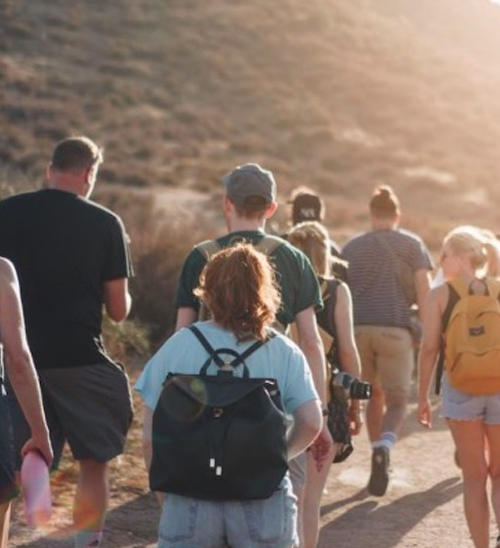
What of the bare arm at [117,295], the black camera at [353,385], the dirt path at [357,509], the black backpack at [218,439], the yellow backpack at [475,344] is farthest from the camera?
the dirt path at [357,509]

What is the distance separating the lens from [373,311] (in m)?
9.79

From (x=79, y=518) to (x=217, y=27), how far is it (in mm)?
55198

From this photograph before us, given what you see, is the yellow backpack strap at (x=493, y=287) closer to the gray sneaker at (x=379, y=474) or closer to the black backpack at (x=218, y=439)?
the gray sneaker at (x=379, y=474)

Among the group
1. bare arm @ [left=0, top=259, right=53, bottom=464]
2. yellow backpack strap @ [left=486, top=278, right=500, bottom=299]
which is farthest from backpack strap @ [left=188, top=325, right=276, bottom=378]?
yellow backpack strap @ [left=486, top=278, right=500, bottom=299]

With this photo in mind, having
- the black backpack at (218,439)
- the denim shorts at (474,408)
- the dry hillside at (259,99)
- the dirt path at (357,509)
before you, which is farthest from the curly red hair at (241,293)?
the dry hillside at (259,99)

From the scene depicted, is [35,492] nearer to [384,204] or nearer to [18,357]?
[18,357]

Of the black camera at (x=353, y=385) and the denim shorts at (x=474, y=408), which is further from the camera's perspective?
the denim shorts at (x=474, y=408)

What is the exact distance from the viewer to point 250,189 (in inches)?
229

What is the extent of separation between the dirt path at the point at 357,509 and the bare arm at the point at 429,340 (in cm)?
100

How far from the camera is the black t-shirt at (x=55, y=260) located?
6.28 m

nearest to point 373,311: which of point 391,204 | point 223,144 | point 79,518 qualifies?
point 391,204

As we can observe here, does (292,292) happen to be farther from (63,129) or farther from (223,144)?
(223,144)

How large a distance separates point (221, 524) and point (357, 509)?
445cm

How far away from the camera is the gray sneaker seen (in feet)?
30.3
